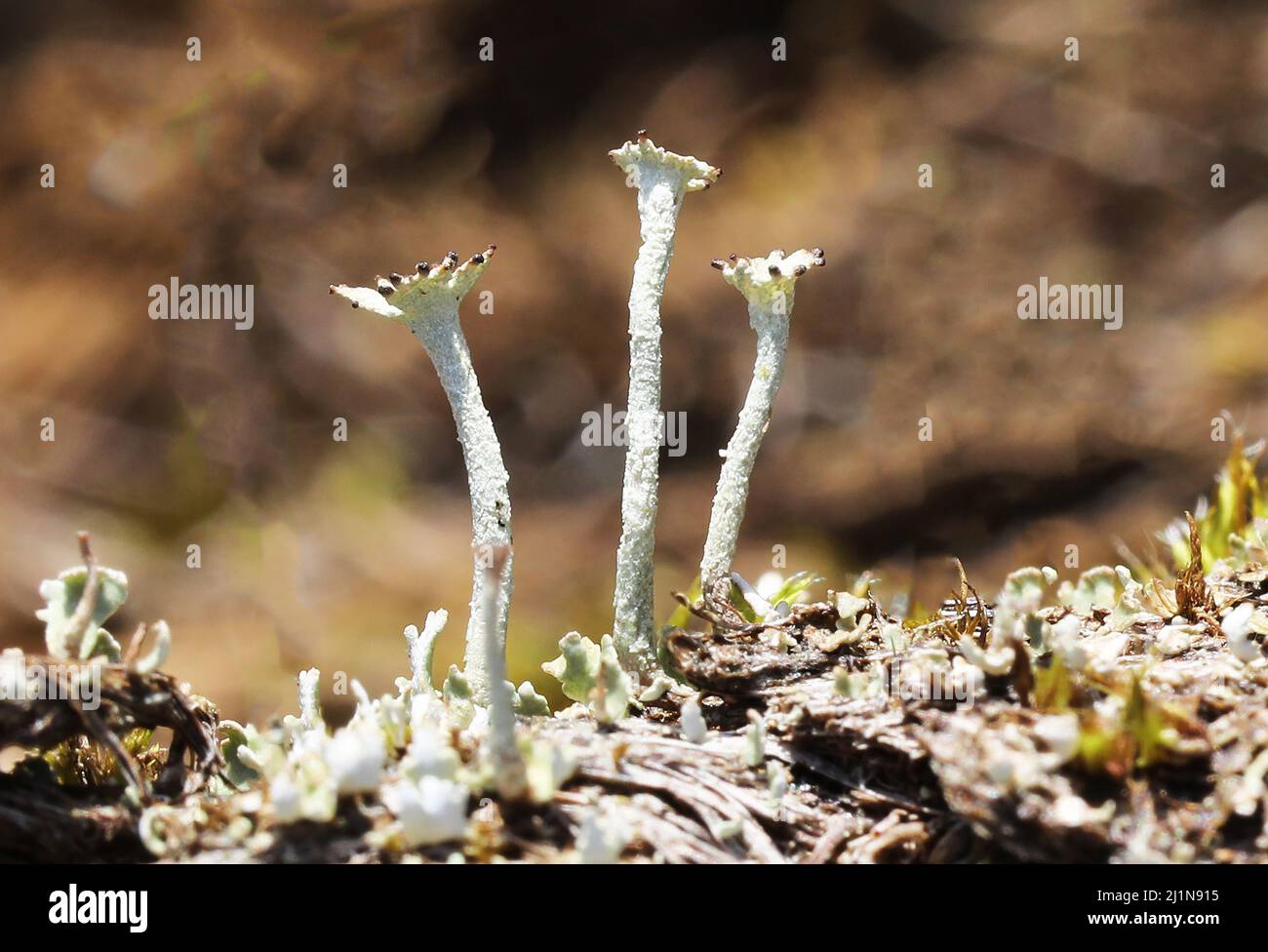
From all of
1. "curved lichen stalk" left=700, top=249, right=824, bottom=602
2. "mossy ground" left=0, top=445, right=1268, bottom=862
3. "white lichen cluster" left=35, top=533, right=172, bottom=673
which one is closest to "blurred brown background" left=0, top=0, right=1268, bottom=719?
"curved lichen stalk" left=700, top=249, right=824, bottom=602

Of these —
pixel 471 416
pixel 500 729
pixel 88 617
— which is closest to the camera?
pixel 500 729

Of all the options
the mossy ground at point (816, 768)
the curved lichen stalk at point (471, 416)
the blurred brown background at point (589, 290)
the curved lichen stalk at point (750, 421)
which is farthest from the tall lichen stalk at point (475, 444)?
the blurred brown background at point (589, 290)

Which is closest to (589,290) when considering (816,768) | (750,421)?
(750,421)

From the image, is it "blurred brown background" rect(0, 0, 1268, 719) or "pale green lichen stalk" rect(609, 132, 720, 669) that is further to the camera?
"blurred brown background" rect(0, 0, 1268, 719)

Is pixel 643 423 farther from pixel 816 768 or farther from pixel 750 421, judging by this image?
pixel 816 768

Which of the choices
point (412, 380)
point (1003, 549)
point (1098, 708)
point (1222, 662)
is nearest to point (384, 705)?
point (1098, 708)

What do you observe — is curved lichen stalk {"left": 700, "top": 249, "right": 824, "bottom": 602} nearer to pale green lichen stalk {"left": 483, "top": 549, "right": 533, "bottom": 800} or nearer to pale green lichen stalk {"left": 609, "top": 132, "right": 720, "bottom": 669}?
pale green lichen stalk {"left": 609, "top": 132, "right": 720, "bottom": 669}
